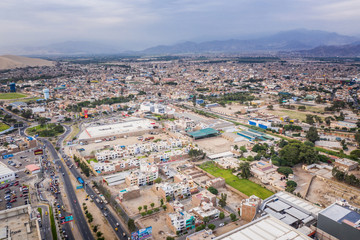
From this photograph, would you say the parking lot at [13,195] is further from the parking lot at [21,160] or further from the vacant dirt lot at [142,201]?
the vacant dirt lot at [142,201]

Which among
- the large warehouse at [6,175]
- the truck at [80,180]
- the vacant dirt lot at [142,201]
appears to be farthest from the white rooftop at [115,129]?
the vacant dirt lot at [142,201]

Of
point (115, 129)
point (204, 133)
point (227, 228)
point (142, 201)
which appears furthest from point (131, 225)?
point (115, 129)

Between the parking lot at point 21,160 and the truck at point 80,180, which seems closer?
the truck at point 80,180

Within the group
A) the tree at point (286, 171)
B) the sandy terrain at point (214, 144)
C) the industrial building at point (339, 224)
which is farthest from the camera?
the sandy terrain at point (214, 144)

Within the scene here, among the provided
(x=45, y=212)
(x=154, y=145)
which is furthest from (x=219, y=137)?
(x=45, y=212)

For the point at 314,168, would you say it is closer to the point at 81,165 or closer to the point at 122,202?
the point at 122,202

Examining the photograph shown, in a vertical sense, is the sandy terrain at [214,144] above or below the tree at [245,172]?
below

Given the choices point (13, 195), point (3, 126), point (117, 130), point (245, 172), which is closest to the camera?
point (13, 195)

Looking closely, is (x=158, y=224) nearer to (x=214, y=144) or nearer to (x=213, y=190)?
(x=213, y=190)
